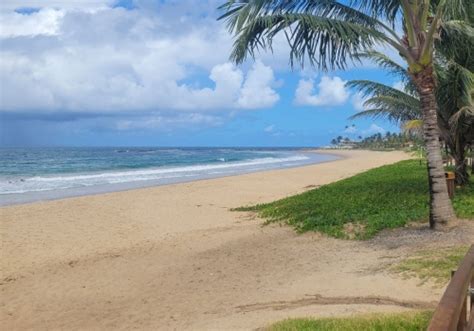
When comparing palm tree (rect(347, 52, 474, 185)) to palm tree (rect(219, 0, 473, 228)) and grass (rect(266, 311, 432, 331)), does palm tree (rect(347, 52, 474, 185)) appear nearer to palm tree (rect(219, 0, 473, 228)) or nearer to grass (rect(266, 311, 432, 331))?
palm tree (rect(219, 0, 473, 228))

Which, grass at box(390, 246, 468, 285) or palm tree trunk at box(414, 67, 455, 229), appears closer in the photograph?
grass at box(390, 246, 468, 285)

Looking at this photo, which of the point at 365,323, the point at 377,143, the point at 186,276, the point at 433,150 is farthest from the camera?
the point at 377,143

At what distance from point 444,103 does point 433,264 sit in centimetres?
776

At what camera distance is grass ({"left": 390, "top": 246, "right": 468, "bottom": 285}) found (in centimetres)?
624

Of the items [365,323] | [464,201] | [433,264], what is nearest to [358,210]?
[464,201]

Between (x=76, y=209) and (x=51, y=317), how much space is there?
1075 centimetres

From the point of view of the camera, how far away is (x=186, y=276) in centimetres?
785

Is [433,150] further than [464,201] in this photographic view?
No

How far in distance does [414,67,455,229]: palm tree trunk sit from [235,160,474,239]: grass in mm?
1057

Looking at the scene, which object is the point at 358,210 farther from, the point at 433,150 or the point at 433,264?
the point at 433,264

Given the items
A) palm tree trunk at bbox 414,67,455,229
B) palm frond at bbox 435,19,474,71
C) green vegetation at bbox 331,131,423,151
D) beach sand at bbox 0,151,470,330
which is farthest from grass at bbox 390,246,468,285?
green vegetation at bbox 331,131,423,151

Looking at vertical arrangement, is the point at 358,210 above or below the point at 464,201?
below

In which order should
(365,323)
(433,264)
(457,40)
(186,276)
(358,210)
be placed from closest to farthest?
1. (365,323)
2. (433,264)
3. (186,276)
4. (457,40)
5. (358,210)

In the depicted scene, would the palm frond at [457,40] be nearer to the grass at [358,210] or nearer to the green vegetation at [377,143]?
the grass at [358,210]
